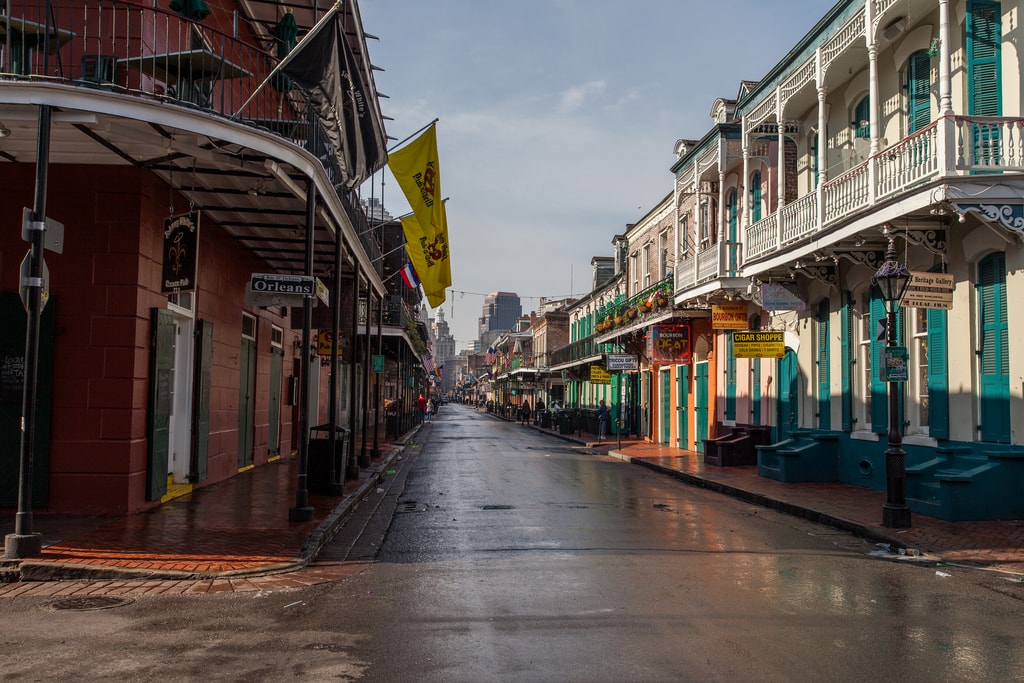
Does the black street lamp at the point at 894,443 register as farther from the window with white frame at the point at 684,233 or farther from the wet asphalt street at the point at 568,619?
the window with white frame at the point at 684,233

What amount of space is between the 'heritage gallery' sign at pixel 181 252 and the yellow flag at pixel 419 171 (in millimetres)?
4925

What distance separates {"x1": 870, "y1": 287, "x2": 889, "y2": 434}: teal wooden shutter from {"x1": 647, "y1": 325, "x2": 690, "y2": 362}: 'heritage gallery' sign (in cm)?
987

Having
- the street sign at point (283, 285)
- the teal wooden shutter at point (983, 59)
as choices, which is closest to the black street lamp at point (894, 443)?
the teal wooden shutter at point (983, 59)

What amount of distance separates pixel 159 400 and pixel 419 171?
20.7ft

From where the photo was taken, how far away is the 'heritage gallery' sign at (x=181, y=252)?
10.3 m

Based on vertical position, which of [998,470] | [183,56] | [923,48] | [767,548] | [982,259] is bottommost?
[767,548]

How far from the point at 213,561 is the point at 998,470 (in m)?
9.34

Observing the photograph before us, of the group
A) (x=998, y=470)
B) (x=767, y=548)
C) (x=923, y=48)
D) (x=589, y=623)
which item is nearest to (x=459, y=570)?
(x=589, y=623)

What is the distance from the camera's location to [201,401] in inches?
502

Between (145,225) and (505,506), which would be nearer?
(145,225)

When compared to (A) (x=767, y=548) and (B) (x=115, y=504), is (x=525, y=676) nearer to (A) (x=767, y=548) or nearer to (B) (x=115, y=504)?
(A) (x=767, y=548)

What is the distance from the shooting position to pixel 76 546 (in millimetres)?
8008

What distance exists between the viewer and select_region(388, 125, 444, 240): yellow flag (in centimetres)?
1481

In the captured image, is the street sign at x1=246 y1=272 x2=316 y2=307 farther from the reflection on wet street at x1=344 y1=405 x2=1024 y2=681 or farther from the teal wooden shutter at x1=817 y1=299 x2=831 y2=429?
the teal wooden shutter at x1=817 y1=299 x2=831 y2=429
